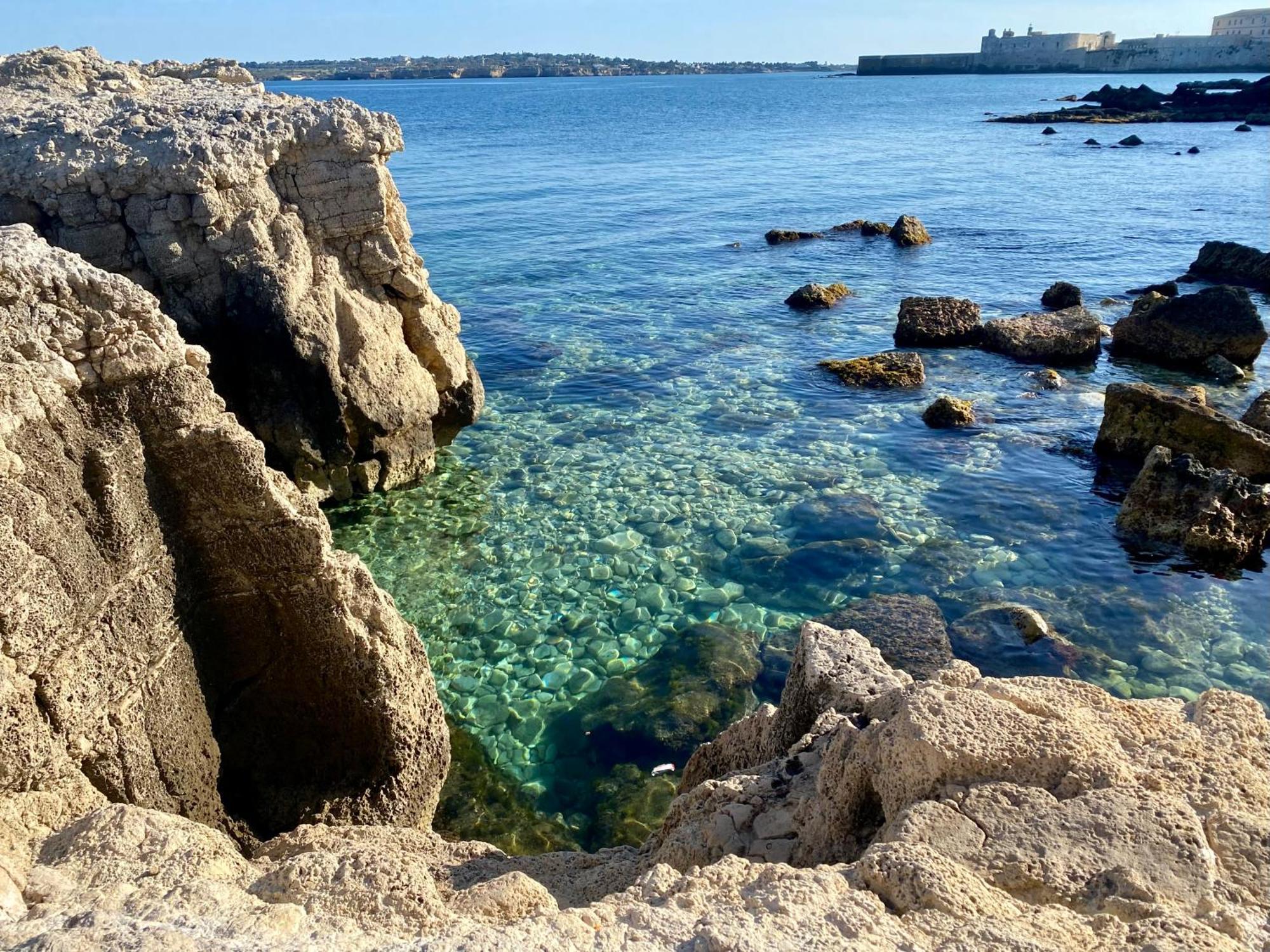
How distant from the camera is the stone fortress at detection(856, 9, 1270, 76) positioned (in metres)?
154

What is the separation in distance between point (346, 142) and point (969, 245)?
29.0 meters

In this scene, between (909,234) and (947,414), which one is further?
(909,234)

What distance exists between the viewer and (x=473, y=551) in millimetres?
13391

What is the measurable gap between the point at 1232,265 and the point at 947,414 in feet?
59.0

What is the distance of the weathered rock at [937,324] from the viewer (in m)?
23.6

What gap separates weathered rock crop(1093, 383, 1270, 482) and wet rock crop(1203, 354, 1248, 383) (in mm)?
5186

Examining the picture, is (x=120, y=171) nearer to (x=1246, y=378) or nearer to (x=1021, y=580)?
(x=1021, y=580)

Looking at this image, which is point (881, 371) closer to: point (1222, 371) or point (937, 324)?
point (937, 324)

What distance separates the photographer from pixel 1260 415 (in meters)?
16.5

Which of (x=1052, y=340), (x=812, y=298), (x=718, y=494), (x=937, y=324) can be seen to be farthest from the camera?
(x=812, y=298)

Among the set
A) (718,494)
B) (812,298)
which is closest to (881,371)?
(812,298)

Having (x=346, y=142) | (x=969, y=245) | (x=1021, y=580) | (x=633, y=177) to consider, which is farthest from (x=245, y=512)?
(x=633, y=177)

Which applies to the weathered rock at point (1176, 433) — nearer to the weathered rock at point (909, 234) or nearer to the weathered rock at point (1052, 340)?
the weathered rock at point (1052, 340)

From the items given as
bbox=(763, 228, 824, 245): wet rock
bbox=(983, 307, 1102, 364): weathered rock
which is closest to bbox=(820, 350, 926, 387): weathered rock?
bbox=(983, 307, 1102, 364): weathered rock
